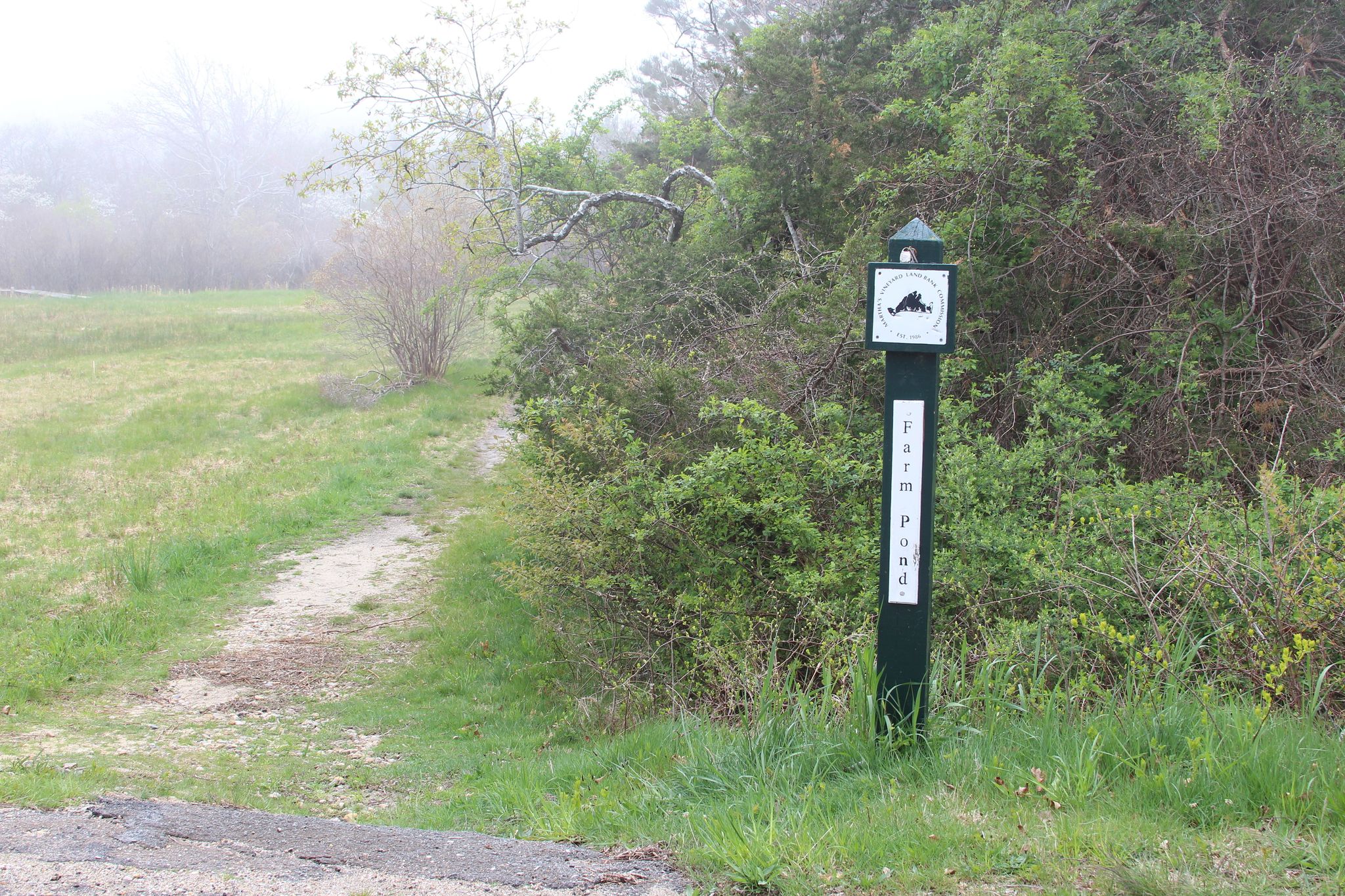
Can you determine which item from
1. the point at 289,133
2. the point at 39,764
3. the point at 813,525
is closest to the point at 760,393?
the point at 813,525

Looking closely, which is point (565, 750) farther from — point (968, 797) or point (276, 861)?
point (968, 797)

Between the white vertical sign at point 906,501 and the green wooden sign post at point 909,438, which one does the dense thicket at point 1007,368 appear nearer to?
the green wooden sign post at point 909,438

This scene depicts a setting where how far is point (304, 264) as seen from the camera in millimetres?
74562

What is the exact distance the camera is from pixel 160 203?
89.8 metres

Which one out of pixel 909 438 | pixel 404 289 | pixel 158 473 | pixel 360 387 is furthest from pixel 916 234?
pixel 360 387

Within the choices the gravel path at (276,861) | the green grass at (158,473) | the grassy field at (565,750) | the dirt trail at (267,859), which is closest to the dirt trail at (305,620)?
the grassy field at (565,750)

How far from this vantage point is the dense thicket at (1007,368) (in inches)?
220

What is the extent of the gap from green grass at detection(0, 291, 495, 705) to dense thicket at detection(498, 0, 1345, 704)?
376 centimetres

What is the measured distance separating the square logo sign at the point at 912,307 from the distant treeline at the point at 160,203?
220ft

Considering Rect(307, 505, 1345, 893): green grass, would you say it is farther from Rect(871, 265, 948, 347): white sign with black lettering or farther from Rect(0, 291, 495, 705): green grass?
Rect(0, 291, 495, 705): green grass

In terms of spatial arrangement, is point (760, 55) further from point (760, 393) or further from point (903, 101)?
point (760, 393)

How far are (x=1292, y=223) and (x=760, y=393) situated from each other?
458 cm

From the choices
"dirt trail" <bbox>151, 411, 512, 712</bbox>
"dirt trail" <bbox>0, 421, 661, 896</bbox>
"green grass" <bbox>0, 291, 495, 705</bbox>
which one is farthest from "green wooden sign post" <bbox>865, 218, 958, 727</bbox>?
"green grass" <bbox>0, 291, 495, 705</bbox>

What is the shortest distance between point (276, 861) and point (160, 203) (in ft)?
330
